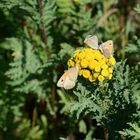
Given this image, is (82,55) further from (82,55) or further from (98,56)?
(98,56)

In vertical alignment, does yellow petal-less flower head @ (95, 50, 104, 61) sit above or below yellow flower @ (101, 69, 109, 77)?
above

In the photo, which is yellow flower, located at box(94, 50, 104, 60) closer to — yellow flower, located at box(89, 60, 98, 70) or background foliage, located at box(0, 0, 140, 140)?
yellow flower, located at box(89, 60, 98, 70)

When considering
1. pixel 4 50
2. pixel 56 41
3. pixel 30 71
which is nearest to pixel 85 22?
pixel 56 41

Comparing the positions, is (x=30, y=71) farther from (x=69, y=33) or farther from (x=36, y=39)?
(x=69, y=33)

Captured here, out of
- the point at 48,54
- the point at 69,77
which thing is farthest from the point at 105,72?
the point at 48,54

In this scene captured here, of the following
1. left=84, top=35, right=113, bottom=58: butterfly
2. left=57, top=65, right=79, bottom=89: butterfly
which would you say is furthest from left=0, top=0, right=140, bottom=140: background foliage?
left=57, top=65, right=79, bottom=89: butterfly
